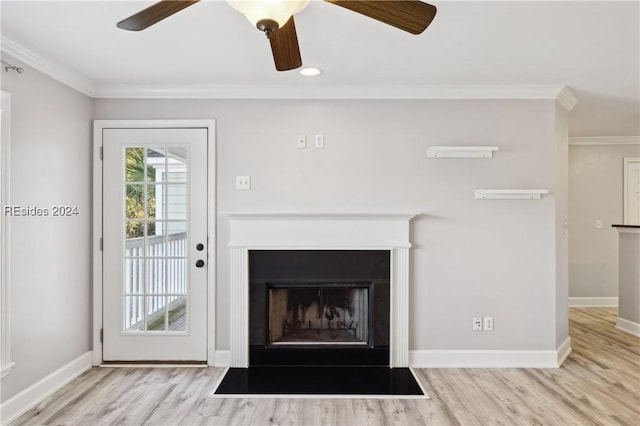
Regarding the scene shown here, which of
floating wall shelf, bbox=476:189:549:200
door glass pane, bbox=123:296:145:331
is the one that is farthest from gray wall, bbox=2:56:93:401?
floating wall shelf, bbox=476:189:549:200

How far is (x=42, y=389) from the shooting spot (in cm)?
273

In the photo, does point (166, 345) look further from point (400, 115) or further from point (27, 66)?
point (400, 115)

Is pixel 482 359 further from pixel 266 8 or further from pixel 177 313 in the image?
pixel 266 8

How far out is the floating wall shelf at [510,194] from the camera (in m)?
3.24

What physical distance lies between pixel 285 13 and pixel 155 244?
101 inches

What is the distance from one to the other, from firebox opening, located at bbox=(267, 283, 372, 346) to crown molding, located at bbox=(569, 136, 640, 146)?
162 inches

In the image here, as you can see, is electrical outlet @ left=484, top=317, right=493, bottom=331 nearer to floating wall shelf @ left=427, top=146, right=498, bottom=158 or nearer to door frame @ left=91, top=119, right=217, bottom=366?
floating wall shelf @ left=427, top=146, right=498, bottom=158

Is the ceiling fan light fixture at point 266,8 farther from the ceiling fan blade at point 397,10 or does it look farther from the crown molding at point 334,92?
the crown molding at point 334,92

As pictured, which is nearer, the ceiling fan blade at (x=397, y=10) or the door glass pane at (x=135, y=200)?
the ceiling fan blade at (x=397, y=10)

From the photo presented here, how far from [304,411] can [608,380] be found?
7.79ft

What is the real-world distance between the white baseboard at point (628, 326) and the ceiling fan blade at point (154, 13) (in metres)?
5.23

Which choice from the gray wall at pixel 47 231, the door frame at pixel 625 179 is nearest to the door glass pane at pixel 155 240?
the gray wall at pixel 47 231

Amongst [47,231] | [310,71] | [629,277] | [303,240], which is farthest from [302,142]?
[629,277]

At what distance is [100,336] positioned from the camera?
11.0 ft
